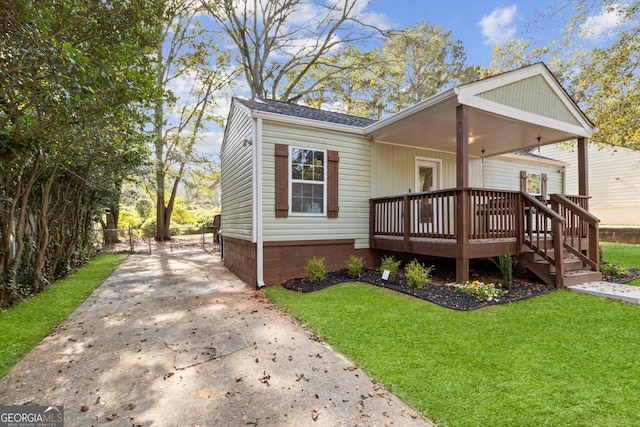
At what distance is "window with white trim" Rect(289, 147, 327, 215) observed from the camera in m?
6.73

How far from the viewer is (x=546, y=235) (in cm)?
563

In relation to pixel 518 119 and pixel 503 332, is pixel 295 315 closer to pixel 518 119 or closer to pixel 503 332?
pixel 503 332

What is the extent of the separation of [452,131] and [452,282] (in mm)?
3466

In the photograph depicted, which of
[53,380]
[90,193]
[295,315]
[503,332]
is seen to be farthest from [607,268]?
[90,193]

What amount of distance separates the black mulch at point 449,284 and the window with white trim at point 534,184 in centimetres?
617

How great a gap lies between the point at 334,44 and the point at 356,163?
11863 millimetres

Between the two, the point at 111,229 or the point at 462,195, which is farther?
the point at 111,229

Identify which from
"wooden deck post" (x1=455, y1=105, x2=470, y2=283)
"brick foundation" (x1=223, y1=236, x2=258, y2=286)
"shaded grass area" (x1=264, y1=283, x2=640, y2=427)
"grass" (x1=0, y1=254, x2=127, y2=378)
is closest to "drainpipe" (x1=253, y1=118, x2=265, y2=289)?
"brick foundation" (x1=223, y1=236, x2=258, y2=286)

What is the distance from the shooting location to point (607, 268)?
21.4 ft

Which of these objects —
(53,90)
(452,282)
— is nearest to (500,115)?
(452,282)

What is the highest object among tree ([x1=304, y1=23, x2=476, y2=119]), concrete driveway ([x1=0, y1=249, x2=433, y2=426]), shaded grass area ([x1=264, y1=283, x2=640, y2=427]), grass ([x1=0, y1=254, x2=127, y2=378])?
tree ([x1=304, y1=23, x2=476, y2=119])

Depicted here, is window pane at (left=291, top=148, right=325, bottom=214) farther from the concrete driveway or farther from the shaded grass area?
the concrete driveway

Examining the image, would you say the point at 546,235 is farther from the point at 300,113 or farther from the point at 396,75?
the point at 396,75

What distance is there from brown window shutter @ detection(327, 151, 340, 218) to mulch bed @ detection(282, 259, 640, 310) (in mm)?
1393
